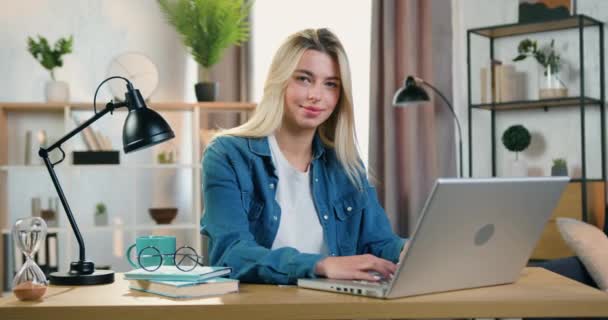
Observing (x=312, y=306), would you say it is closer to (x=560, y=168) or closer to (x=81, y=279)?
(x=81, y=279)

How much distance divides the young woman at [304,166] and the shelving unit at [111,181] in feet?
8.96

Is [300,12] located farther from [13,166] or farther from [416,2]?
[13,166]

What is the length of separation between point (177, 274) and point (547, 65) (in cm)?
301

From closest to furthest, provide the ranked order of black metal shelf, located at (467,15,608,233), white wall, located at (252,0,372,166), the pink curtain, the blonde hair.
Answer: the blonde hair → black metal shelf, located at (467,15,608,233) → the pink curtain → white wall, located at (252,0,372,166)

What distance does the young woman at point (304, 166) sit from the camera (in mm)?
2127

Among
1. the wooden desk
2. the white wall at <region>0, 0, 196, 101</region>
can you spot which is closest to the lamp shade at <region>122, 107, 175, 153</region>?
the wooden desk

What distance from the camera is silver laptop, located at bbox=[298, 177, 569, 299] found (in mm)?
1372

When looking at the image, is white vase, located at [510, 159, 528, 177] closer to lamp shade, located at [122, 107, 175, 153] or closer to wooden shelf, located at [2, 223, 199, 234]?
wooden shelf, located at [2, 223, 199, 234]

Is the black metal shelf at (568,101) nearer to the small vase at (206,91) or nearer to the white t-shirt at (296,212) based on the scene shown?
the small vase at (206,91)

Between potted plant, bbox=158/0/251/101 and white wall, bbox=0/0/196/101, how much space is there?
1.46ft

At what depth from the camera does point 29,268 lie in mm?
1508

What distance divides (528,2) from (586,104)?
1.99 ft

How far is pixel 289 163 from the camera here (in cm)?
228

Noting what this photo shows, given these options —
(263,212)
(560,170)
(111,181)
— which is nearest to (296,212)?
(263,212)
